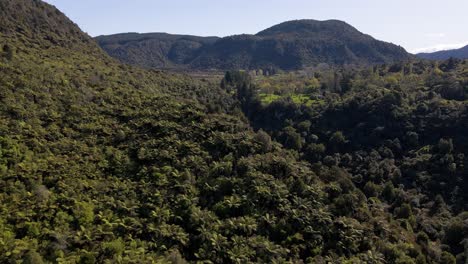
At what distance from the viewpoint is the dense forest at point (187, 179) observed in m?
27.0

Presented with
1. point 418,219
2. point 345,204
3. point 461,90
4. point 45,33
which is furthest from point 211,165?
point 461,90

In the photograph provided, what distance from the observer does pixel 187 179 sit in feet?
116

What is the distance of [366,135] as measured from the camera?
256 feet

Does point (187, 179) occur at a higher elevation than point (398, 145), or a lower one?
higher

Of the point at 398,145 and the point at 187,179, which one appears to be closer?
the point at 187,179

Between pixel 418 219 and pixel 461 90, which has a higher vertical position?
pixel 461 90

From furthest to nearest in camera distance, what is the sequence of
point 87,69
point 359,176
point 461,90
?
point 461,90
point 87,69
point 359,176

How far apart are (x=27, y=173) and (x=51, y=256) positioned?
35.0 ft

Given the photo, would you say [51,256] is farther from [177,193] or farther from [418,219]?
[418,219]

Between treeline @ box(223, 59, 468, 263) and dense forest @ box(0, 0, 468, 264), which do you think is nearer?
dense forest @ box(0, 0, 468, 264)

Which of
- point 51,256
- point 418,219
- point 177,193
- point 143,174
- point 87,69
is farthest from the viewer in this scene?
point 87,69

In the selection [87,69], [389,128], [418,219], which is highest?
[87,69]

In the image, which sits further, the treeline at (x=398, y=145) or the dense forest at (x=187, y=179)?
the treeline at (x=398, y=145)

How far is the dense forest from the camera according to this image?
1065 inches
